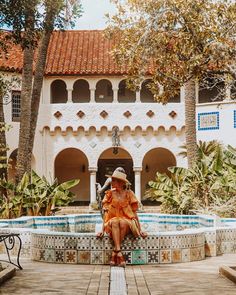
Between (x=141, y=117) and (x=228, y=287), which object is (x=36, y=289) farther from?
(x=141, y=117)

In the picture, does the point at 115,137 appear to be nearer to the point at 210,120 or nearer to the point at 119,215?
the point at 210,120

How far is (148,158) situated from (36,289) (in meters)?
27.6

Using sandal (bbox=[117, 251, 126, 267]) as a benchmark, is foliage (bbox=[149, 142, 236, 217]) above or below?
above

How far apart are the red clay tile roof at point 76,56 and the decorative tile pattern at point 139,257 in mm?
19831

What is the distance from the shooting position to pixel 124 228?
37.3 ft

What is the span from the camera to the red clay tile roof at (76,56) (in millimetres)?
31859

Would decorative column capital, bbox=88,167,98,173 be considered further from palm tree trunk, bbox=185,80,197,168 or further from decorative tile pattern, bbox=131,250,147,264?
decorative tile pattern, bbox=131,250,147,264

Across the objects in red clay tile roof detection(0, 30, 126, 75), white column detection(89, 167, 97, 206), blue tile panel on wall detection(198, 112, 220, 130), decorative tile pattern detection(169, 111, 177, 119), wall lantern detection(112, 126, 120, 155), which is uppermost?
red clay tile roof detection(0, 30, 126, 75)

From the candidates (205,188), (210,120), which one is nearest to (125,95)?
(210,120)

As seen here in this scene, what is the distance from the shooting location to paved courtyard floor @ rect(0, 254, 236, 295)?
858 centimetres

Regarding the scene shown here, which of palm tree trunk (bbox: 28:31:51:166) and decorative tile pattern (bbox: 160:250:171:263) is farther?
palm tree trunk (bbox: 28:31:51:166)

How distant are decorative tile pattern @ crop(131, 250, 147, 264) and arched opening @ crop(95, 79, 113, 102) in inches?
908

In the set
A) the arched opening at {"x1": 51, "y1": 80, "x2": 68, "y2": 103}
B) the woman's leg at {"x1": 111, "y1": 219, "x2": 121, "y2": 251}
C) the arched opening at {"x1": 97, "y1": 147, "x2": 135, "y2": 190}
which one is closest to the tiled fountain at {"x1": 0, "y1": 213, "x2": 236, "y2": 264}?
the woman's leg at {"x1": 111, "y1": 219, "x2": 121, "y2": 251}

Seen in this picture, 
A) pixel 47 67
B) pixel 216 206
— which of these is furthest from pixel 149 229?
pixel 47 67
